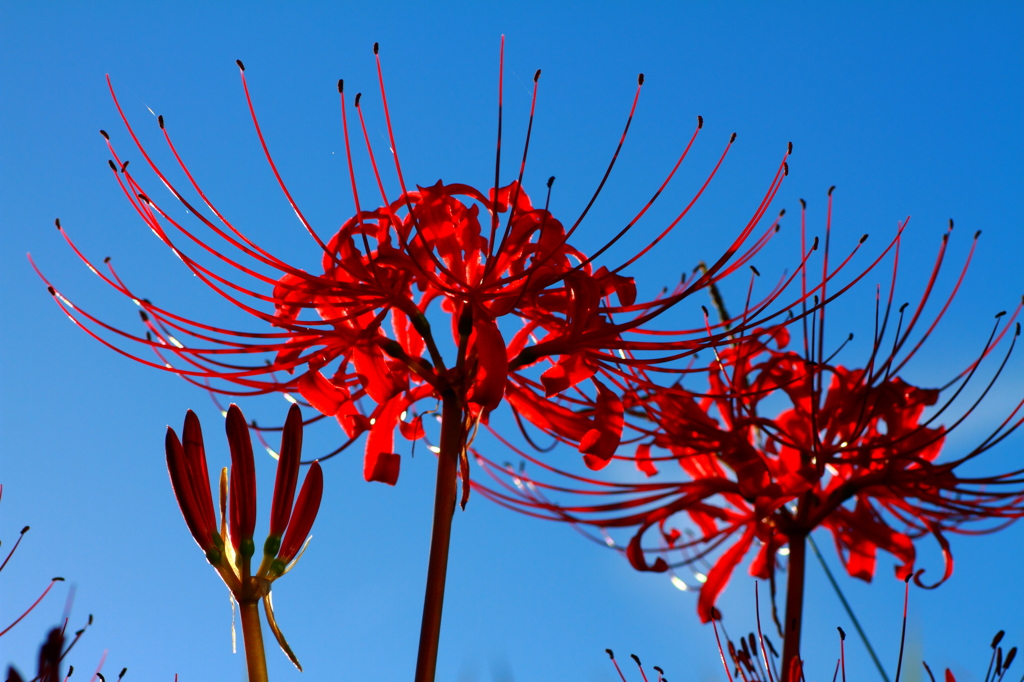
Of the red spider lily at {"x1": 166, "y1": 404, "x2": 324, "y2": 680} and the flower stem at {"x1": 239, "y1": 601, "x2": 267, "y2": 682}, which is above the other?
the red spider lily at {"x1": 166, "y1": 404, "x2": 324, "y2": 680}

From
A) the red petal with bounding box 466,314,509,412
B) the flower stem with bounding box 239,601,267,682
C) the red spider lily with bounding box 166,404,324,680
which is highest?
the red petal with bounding box 466,314,509,412

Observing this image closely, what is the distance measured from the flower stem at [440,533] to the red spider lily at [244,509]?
192 millimetres

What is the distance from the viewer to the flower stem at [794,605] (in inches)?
76.7

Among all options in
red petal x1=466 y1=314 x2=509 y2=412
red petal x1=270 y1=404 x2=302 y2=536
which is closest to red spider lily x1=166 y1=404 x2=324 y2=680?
red petal x1=270 y1=404 x2=302 y2=536

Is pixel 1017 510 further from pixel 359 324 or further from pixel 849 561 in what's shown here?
pixel 359 324

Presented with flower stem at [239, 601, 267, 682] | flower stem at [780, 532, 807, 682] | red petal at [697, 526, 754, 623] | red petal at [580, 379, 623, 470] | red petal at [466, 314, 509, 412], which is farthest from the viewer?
red petal at [697, 526, 754, 623]

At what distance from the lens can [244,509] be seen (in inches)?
55.6

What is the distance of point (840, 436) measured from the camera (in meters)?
2.37

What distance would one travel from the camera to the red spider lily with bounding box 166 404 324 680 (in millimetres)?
1381

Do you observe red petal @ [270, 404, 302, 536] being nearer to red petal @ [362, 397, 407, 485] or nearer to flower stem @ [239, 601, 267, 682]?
flower stem @ [239, 601, 267, 682]

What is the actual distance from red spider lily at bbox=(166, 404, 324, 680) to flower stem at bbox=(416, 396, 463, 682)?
19 centimetres

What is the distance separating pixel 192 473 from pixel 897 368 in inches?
66.2

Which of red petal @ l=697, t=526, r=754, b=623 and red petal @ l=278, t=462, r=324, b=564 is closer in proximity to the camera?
red petal @ l=278, t=462, r=324, b=564

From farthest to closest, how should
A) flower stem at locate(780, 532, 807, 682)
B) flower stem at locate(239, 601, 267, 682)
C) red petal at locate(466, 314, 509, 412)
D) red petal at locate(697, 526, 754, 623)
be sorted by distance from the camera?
1. red petal at locate(697, 526, 754, 623)
2. flower stem at locate(780, 532, 807, 682)
3. red petal at locate(466, 314, 509, 412)
4. flower stem at locate(239, 601, 267, 682)
